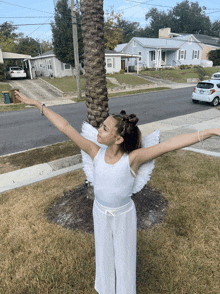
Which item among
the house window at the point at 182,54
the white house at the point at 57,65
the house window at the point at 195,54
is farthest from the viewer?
the house window at the point at 195,54

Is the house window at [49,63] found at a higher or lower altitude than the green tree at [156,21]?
lower

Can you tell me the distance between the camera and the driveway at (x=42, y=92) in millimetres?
19688

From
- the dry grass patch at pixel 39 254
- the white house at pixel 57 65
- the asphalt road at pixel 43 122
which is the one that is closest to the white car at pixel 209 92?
the asphalt road at pixel 43 122

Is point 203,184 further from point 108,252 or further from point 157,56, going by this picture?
point 157,56

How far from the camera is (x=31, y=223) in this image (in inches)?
156

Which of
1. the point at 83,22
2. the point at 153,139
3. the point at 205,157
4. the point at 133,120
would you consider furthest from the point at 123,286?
the point at 205,157

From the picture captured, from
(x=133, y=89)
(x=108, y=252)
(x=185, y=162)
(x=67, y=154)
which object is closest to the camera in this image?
(x=108, y=252)

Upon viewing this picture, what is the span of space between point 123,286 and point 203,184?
10.9ft

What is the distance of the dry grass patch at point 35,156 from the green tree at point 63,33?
2119cm

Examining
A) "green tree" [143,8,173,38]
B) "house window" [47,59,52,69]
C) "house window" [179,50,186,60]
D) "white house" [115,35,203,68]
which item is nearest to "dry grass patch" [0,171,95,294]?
"house window" [47,59,52,69]

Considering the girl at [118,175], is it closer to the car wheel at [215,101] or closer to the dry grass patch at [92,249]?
the dry grass patch at [92,249]

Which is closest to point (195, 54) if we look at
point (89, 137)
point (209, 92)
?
point (209, 92)

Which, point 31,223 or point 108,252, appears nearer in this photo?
point 108,252

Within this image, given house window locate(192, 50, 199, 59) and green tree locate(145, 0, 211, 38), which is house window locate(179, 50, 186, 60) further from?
green tree locate(145, 0, 211, 38)
